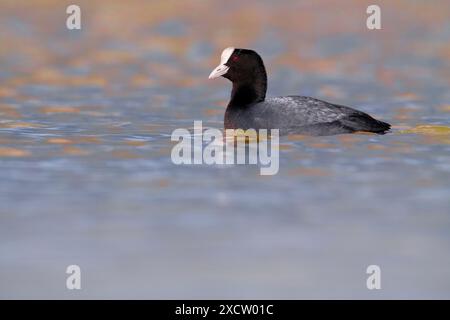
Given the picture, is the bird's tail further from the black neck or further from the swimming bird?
the black neck

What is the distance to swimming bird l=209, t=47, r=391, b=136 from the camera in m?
13.5

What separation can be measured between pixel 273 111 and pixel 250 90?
74 centimetres

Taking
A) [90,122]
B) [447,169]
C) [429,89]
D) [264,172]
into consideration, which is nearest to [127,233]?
[264,172]

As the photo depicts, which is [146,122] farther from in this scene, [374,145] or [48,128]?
[374,145]

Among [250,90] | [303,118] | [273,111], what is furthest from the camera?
[250,90]

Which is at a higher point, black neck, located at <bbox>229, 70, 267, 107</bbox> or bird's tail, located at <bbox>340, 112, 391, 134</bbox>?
black neck, located at <bbox>229, 70, 267, 107</bbox>

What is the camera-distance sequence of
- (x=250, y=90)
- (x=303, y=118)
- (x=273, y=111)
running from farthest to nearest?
1. (x=250, y=90)
2. (x=273, y=111)
3. (x=303, y=118)

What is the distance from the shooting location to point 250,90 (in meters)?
14.3

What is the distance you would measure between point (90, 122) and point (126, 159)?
119 inches

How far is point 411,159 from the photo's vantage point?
12109 mm

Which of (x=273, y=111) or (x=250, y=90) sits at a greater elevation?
(x=250, y=90)

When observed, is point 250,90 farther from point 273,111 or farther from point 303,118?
point 303,118

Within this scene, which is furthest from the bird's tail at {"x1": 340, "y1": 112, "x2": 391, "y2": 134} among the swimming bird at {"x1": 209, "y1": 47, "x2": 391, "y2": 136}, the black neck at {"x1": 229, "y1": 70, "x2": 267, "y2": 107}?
the black neck at {"x1": 229, "y1": 70, "x2": 267, "y2": 107}

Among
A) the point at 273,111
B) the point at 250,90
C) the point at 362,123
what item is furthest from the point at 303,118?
the point at 250,90
